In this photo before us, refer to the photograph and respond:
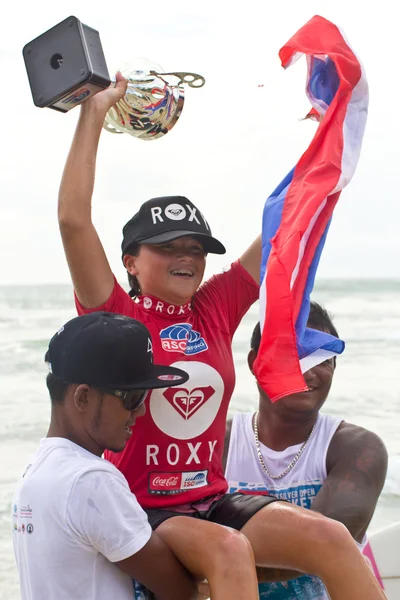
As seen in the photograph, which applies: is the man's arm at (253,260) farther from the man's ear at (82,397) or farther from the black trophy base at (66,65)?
the man's ear at (82,397)

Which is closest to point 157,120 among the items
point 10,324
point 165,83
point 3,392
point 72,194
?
point 165,83

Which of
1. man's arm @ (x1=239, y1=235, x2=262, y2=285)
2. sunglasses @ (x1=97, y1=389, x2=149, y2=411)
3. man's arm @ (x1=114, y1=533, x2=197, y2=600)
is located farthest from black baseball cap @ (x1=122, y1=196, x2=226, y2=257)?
man's arm @ (x1=114, y1=533, x2=197, y2=600)

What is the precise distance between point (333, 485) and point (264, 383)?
64 centimetres

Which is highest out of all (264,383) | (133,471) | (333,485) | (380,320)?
(264,383)

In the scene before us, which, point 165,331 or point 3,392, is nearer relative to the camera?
point 165,331

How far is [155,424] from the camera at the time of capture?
2.99m

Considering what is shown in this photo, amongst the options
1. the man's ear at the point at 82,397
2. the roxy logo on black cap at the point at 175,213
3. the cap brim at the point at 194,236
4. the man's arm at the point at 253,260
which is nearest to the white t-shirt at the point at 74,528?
the man's ear at the point at 82,397

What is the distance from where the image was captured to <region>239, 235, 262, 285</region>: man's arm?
3.42m

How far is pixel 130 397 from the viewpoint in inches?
104

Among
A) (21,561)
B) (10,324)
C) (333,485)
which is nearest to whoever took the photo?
(21,561)

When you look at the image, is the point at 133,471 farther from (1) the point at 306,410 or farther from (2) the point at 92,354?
(1) the point at 306,410

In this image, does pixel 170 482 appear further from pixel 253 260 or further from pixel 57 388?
pixel 253 260

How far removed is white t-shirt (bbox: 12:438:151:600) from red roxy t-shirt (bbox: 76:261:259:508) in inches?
18.6

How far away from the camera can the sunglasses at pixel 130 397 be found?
8.53 feet
